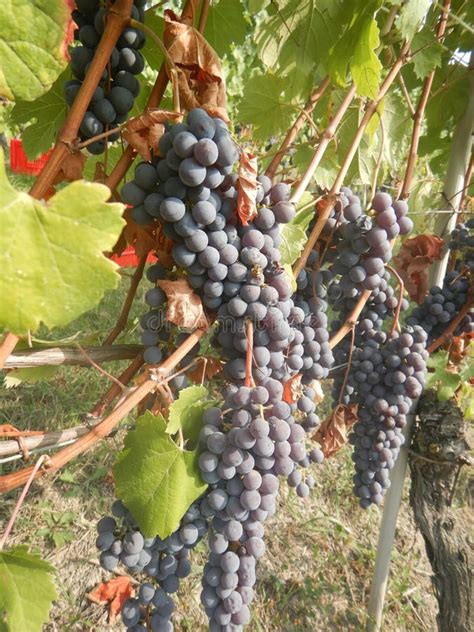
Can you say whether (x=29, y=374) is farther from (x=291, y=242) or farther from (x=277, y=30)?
(x=277, y=30)

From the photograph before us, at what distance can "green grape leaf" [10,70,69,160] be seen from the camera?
110 cm

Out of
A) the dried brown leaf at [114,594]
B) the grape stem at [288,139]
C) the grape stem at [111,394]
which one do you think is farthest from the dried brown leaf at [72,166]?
the dried brown leaf at [114,594]

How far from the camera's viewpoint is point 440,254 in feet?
5.50

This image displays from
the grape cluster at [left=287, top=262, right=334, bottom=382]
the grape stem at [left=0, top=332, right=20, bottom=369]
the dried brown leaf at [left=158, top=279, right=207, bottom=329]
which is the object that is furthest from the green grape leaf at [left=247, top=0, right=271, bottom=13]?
the grape stem at [left=0, top=332, right=20, bottom=369]

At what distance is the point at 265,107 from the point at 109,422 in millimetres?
1110

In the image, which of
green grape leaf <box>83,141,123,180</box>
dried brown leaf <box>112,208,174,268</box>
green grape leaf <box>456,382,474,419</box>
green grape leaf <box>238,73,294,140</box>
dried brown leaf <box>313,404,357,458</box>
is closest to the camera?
dried brown leaf <box>112,208,174,268</box>

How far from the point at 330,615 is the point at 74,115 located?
7.73 ft

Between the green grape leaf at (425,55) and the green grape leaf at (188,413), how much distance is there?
1116 mm

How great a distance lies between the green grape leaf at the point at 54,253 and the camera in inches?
22.4

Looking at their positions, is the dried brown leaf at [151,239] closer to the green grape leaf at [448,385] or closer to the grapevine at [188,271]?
the grapevine at [188,271]

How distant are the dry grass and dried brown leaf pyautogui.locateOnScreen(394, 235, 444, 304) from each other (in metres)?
1.28

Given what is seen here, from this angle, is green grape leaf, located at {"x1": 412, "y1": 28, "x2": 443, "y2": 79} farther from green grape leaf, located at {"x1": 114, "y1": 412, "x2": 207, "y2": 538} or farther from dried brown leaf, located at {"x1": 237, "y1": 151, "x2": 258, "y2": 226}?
green grape leaf, located at {"x1": 114, "y1": 412, "x2": 207, "y2": 538}

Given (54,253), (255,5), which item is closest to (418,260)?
(255,5)

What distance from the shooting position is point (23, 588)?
0.83m
